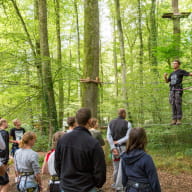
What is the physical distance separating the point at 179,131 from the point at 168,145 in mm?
670

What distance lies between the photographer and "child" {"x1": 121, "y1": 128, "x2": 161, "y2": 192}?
1922 millimetres

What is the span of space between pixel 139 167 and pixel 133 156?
106 millimetres

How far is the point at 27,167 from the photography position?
8.53 feet

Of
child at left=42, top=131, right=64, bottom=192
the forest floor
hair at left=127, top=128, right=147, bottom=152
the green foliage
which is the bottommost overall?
the forest floor

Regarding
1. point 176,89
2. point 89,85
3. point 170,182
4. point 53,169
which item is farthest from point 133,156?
point 176,89

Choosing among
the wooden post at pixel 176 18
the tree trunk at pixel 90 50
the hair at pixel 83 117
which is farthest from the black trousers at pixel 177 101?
the hair at pixel 83 117

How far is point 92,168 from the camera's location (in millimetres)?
1837

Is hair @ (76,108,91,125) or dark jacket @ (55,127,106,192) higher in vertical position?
hair @ (76,108,91,125)

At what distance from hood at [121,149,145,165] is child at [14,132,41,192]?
1145 millimetres

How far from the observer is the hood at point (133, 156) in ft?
6.43

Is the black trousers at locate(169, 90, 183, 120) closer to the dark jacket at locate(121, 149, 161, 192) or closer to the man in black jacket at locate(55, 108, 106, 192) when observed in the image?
the dark jacket at locate(121, 149, 161, 192)

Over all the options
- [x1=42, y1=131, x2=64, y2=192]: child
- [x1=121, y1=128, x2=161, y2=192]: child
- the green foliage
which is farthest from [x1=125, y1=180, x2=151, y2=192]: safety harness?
the green foliage

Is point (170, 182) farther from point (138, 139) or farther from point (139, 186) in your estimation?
point (138, 139)

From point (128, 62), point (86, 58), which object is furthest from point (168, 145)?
point (128, 62)
